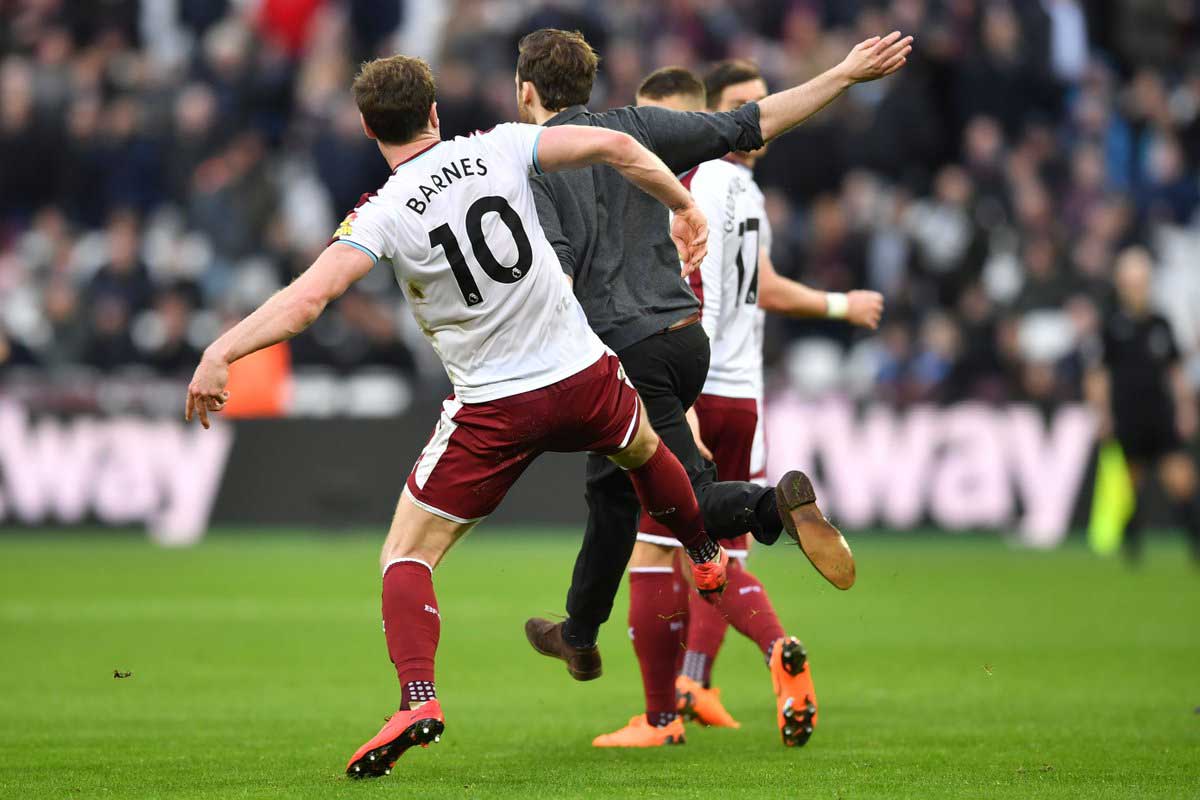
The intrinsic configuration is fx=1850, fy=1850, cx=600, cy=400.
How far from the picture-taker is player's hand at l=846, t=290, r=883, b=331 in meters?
8.39

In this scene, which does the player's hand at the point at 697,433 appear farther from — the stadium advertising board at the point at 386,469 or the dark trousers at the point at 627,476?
the stadium advertising board at the point at 386,469

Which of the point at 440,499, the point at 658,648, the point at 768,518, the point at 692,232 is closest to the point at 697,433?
the point at 658,648

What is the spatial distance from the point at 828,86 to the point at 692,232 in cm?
82

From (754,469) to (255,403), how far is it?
35.7ft

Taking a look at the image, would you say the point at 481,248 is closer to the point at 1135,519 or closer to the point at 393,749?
the point at 393,749

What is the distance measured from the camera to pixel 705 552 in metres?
6.96

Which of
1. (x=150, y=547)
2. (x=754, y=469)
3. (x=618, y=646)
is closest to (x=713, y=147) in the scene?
(x=754, y=469)

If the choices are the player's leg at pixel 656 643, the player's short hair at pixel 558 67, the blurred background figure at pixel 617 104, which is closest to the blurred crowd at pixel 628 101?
the blurred background figure at pixel 617 104

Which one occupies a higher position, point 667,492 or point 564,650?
point 667,492

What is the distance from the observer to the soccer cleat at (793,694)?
7086mm

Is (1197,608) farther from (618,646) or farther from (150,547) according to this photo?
(150,547)

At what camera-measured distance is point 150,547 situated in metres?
17.5

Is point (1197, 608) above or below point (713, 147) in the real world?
below

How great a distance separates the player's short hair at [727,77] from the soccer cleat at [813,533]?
7.51 ft
